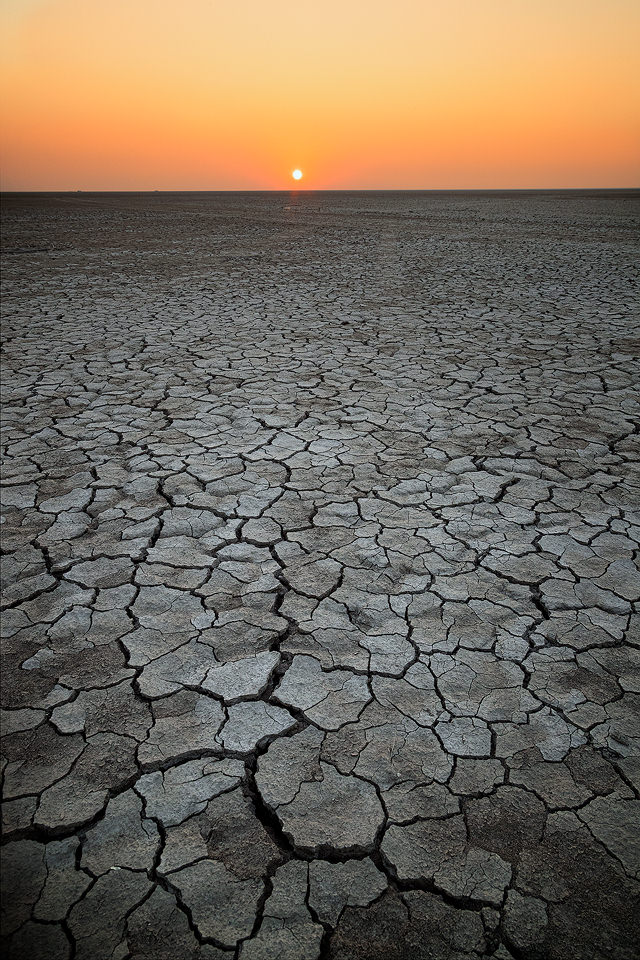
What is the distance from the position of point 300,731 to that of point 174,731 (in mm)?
376

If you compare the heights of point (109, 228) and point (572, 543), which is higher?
point (109, 228)

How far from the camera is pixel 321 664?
1.89 meters

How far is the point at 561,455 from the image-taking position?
3273 millimetres

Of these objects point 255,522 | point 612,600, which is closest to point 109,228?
point 255,522

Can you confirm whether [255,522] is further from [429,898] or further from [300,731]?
[429,898]

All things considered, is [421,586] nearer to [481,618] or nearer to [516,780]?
[481,618]

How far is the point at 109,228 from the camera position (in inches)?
709

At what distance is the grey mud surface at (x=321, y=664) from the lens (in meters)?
1.26

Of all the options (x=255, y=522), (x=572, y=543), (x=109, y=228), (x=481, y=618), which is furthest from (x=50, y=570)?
(x=109, y=228)

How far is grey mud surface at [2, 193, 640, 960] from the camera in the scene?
4.14ft

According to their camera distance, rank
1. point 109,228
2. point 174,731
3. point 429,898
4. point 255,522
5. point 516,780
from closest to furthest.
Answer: point 429,898, point 516,780, point 174,731, point 255,522, point 109,228

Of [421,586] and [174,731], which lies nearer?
[174,731]

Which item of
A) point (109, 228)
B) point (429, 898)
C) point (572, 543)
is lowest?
point (429, 898)

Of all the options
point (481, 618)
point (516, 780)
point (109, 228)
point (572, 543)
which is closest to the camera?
point (516, 780)
